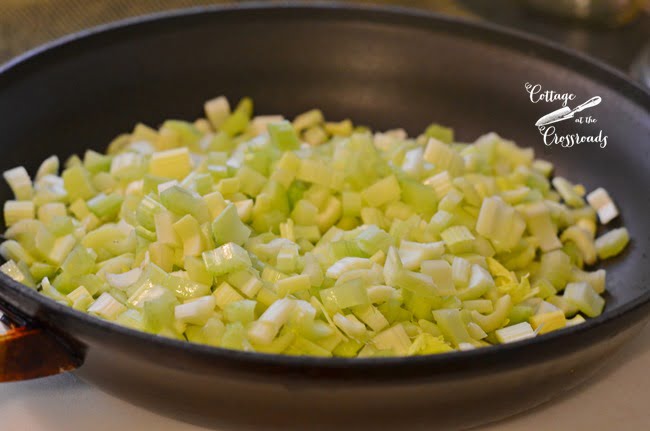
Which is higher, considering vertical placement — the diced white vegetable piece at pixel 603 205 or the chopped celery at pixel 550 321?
the diced white vegetable piece at pixel 603 205

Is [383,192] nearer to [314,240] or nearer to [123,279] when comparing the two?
[314,240]

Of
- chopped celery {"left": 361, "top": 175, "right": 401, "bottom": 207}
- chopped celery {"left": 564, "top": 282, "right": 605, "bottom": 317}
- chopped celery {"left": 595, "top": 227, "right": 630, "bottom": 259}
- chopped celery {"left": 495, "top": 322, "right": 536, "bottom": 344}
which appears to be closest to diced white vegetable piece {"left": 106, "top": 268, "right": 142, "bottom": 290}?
chopped celery {"left": 361, "top": 175, "right": 401, "bottom": 207}

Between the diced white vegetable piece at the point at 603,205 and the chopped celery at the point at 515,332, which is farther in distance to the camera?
the diced white vegetable piece at the point at 603,205

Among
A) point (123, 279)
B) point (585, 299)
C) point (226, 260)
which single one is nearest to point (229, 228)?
point (226, 260)

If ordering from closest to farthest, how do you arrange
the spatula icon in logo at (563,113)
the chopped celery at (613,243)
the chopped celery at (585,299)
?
the chopped celery at (585,299) → the chopped celery at (613,243) → the spatula icon in logo at (563,113)

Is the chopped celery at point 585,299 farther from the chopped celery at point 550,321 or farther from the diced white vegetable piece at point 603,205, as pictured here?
the diced white vegetable piece at point 603,205

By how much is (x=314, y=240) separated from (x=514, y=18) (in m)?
1.07

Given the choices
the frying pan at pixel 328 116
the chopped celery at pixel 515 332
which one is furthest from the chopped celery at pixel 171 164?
the chopped celery at pixel 515 332

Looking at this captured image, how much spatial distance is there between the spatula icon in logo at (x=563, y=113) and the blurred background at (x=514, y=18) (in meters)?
0.40

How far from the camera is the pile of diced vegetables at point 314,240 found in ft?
3.26

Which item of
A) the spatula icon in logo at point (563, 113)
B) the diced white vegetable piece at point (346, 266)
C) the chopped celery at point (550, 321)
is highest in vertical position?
the spatula icon in logo at point (563, 113)

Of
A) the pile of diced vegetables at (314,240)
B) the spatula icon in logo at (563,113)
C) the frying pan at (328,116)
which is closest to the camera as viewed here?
the frying pan at (328,116)

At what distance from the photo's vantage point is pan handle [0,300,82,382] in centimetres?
86

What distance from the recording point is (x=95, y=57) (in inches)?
55.1
